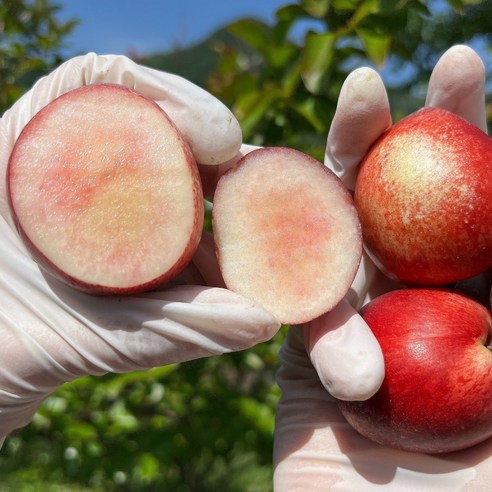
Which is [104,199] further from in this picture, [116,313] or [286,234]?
[286,234]

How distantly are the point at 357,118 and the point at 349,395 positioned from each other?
625 millimetres

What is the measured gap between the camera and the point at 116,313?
1239mm

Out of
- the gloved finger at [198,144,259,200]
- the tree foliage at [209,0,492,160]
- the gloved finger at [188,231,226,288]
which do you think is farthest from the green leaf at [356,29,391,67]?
the gloved finger at [188,231,226,288]

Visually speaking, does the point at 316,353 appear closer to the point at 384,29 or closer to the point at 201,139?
the point at 201,139

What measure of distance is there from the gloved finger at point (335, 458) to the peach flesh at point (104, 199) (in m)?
0.55

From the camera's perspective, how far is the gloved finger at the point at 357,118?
4.58 feet

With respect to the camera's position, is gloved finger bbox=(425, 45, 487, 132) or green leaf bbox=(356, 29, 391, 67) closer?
gloved finger bbox=(425, 45, 487, 132)

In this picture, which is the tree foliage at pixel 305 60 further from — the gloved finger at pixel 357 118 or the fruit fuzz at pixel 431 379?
the fruit fuzz at pixel 431 379

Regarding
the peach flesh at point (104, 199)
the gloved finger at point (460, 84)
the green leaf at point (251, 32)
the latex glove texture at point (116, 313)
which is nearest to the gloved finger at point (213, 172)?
the latex glove texture at point (116, 313)

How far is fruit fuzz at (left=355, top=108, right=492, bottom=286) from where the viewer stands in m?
1.27

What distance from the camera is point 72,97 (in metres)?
1.22

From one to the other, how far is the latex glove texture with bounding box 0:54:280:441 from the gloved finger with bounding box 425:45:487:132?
1.86 ft

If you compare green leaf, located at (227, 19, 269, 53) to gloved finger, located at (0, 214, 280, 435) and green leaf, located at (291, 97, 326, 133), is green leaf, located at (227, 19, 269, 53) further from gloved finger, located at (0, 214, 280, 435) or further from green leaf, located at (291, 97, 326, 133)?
gloved finger, located at (0, 214, 280, 435)

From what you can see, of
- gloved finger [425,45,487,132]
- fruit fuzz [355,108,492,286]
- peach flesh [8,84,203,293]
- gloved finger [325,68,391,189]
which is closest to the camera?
peach flesh [8,84,203,293]
